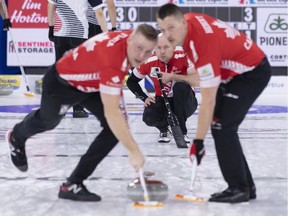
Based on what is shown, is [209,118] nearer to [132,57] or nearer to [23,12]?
[132,57]

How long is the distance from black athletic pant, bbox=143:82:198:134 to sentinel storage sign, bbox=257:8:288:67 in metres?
4.74

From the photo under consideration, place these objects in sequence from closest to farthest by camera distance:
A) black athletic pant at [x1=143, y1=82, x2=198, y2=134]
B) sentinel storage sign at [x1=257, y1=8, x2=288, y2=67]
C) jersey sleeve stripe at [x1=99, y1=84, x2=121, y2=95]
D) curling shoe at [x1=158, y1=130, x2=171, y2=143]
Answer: jersey sleeve stripe at [x1=99, y1=84, x2=121, y2=95]
black athletic pant at [x1=143, y1=82, x2=198, y2=134]
curling shoe at [x1=158, y1=130, x2=171, y2=143]
sentinel storage sign at [x1=257, y1=8, x2=288, y2=67]

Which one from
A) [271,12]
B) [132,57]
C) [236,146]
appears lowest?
[271,12]

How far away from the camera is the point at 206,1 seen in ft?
28.3

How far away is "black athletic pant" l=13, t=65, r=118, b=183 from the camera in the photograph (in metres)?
2.70

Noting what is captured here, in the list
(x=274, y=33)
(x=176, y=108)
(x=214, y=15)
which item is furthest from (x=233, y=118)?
(x=274, y=33)

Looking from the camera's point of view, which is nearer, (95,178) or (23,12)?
(95,178)

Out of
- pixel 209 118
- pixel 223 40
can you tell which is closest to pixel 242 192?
pixel 209 118

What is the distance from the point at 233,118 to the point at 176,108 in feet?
5.62

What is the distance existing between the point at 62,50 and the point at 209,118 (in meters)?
3.31

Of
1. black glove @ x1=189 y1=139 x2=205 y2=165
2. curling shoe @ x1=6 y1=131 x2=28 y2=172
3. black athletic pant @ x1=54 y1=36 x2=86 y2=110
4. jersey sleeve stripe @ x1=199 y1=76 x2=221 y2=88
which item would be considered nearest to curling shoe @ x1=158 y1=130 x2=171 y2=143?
black athletic pant @ x1=54 y1=36 x2=86 y2=110

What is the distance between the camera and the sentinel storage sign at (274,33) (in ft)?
29.0

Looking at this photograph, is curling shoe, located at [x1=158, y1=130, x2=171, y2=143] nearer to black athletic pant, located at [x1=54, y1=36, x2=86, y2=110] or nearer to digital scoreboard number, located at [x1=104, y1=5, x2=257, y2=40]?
black athletic pant, located at [x1=54, y1=36, x2=86, y2=110]

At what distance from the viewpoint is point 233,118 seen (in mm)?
2619
